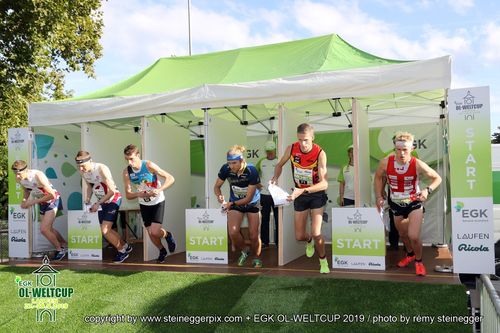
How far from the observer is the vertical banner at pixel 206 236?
250 inches

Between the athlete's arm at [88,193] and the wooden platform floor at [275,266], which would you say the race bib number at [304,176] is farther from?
the athlete's arm at [88,193]

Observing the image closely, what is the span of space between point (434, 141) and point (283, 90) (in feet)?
11.8

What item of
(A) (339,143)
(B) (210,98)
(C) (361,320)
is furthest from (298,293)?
(A) (339,143)

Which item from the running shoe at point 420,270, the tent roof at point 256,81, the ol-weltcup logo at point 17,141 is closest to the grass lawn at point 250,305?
the running shoe at point 420,270

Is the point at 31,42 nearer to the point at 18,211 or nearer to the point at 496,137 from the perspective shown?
the point at 18,211

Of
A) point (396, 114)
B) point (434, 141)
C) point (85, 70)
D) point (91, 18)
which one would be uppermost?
point (91, 18)

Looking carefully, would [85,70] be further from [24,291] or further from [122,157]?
[24,291]

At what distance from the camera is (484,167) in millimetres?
4941

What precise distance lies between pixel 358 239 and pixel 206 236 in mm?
2142

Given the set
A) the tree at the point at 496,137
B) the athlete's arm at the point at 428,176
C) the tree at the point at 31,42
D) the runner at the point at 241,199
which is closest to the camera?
the athlete's arm at the point at 428,176

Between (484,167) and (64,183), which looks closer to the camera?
(484,167)

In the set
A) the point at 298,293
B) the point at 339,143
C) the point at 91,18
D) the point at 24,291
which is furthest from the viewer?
the point at 91,18

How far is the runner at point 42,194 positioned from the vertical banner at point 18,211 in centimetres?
40

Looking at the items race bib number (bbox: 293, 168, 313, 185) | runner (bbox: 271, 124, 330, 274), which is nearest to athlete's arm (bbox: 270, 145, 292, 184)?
runner (bbox: 271, 124, 330, 274)
